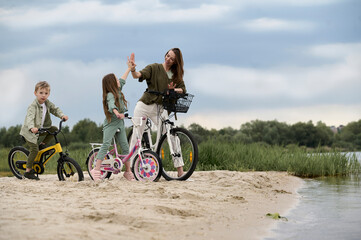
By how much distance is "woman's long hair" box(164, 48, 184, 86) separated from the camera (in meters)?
7.22

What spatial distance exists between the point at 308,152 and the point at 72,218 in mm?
9197

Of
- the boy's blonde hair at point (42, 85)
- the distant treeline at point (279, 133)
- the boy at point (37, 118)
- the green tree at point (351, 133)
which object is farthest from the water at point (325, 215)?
the green tree at point (351, 133)

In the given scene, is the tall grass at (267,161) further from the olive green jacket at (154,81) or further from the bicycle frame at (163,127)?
the olive green jacket at (154,81)

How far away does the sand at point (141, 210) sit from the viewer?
3662mm

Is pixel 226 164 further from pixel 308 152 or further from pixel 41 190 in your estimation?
pixel 41 190

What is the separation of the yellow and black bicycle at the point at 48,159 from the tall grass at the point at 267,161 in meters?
2.20

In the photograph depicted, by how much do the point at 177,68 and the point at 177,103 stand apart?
0.62m

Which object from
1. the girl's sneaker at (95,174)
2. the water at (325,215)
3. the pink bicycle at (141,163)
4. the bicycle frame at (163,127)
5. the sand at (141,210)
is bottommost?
the water at (325,215)

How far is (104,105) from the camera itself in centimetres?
695

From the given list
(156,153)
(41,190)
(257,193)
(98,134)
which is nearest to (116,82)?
(156,153)

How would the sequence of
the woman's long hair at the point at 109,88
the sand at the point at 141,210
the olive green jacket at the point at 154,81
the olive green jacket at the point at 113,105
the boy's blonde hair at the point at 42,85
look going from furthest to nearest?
the boy's blonde hair at the point at 42,85 → the olive green jacket at the point at 154,81 → the woman's long hair at the point at 109,88 → the olive green jacket at the point at 113,105 → the sand at the point at 141,210

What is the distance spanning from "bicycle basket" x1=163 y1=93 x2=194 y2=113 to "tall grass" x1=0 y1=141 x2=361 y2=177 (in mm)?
3248

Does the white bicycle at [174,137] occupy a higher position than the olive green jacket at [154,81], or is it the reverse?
the olive green jacket at [154,81]

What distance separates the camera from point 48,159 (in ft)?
26.0
